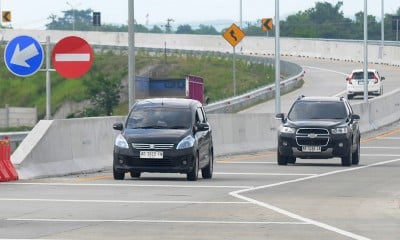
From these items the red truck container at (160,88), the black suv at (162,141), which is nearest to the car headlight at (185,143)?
the black suv at (162,141)

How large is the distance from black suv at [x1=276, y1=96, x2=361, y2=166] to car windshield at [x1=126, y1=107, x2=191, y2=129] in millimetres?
7002

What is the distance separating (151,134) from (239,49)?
101 metres

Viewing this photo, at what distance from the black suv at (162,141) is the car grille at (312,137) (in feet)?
21.4

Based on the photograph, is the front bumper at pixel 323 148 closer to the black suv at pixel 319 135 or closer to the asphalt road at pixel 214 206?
the black suv at pixel 319 135

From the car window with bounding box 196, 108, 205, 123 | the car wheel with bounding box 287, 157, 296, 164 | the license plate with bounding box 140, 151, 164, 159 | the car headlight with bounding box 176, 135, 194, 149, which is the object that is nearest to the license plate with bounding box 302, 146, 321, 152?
the car wheel with bounding box 287, 157, 296, 164

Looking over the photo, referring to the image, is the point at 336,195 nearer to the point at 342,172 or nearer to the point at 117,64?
the point at 342,172

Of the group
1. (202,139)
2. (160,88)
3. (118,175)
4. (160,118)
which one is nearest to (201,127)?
(202,139)

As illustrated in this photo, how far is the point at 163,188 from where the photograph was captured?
25.9m

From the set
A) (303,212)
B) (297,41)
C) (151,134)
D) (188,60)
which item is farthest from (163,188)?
(297,41)

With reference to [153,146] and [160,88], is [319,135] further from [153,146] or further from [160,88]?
[160,88]

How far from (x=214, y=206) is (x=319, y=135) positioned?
1449 centimetres

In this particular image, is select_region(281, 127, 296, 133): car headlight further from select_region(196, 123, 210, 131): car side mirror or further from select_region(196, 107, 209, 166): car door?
select_region(196, 123, 210, 131): car side mirror

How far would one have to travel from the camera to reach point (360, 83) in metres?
78.0

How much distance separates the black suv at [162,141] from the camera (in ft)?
91.2
